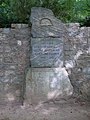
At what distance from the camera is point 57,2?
596cm

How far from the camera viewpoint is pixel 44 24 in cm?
532

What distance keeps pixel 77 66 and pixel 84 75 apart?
255 millimetres

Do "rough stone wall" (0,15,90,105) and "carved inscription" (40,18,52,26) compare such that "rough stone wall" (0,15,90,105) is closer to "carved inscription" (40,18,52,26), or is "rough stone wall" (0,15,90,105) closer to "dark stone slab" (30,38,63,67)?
"dark stone slab" (30,38,63,67)

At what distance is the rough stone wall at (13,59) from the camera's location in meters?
5.45

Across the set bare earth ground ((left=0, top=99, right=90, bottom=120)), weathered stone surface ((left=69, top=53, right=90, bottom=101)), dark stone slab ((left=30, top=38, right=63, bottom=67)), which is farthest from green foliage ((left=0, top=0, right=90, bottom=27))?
bare earth ground ((left=0, top=99, right=90, bottom=120))

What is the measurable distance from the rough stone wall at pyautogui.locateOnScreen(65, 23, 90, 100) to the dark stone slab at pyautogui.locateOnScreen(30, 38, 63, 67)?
28cm

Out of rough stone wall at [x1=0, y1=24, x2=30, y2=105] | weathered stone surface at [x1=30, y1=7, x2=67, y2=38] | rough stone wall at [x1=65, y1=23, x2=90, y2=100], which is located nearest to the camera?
weathered stone surface at [x1=30, y1=7, x2=67, y2=38]

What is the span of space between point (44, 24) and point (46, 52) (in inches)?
23.1

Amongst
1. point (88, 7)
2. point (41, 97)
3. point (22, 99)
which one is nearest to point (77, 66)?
point (41, 97)

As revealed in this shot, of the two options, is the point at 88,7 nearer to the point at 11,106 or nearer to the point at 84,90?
the point at 84,90

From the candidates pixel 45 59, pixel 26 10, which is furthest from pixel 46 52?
pixel 26 10

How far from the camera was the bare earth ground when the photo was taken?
4773 mm

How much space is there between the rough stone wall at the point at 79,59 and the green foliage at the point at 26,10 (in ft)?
2.18

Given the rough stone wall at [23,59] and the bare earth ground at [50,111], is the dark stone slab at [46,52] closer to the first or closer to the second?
the rough stone wall at [23,59]
